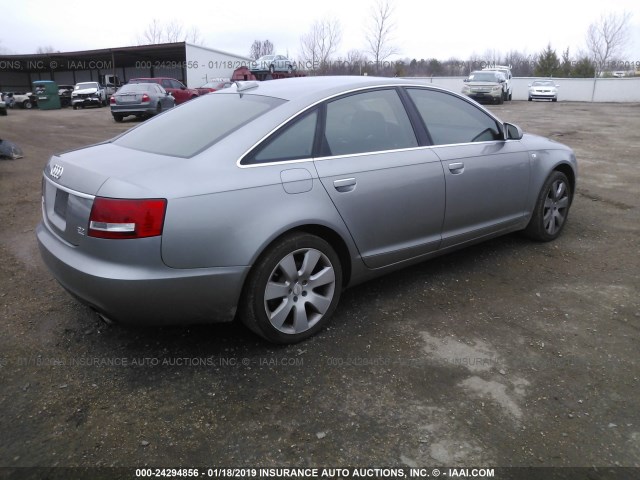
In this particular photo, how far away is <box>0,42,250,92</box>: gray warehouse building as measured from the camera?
3409 centimetres

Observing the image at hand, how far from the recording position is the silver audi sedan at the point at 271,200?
8.98 feet

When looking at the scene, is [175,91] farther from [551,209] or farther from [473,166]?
[473,166]

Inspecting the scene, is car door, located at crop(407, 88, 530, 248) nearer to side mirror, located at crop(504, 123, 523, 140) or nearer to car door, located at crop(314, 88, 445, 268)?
side mirror, located at crop(504, 123, 523, 140)

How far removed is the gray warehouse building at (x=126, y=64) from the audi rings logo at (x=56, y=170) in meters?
31.5

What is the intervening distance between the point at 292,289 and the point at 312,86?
4.67 ft

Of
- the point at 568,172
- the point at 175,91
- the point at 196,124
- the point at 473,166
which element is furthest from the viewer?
the point at 175,91

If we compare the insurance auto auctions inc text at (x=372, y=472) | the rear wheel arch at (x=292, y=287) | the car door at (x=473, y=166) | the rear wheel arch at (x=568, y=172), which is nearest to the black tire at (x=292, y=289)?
the rear wheel arch at (x=292, y=287)

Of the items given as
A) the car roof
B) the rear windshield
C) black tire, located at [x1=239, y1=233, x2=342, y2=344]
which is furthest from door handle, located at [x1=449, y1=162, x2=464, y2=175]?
the rear windshield

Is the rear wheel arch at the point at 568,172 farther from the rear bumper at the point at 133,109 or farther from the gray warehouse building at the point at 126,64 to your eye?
the gray warehouse building at the point at 126,64

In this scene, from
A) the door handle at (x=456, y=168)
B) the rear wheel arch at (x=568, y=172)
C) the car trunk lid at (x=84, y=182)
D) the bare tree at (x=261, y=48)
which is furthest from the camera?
the bare tree at (x=261, y=48)

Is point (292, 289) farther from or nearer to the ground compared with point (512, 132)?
nearer to the ground

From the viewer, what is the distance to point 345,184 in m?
3.33

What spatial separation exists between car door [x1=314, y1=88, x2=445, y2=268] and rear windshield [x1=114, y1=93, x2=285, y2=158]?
49 centimetres

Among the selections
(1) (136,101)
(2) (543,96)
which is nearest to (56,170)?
(1) (136,101)
